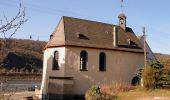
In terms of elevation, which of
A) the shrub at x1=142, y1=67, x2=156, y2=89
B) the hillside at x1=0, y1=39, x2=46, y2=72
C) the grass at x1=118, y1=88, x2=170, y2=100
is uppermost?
the hillside at x1=0, y1=39, x2=46, y2=72

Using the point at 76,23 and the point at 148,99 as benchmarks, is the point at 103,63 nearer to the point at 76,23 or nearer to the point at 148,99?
the point at 76,23

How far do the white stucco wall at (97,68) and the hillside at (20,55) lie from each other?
4.29 m

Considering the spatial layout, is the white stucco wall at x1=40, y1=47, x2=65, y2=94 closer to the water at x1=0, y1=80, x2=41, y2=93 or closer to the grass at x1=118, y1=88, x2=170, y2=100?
the water at x1=0, y1=80, x2=41, y2=93

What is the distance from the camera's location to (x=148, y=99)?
2570 cm

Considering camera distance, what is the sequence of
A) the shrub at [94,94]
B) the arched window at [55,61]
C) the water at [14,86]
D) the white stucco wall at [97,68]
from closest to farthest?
the water at [14,86]
the shrub at [94,94]
the white stucco wall at [97,68]
the arched window at [55,61]

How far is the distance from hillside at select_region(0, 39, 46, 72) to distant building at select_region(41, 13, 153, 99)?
2.90 m

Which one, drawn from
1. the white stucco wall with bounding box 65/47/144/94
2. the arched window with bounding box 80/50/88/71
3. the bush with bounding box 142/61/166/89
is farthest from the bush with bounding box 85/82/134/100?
the arched window with bounding box 80/50/88/71

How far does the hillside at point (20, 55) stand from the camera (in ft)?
12.8

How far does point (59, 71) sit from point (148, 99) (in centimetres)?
1153

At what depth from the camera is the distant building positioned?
33.3m

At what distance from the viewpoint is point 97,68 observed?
35.5 m

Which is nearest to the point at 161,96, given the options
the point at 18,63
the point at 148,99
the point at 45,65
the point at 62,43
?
the point at 148,99

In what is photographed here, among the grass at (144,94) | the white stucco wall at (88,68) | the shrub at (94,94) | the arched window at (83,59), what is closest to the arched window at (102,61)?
the white stucco wall at (88,68)

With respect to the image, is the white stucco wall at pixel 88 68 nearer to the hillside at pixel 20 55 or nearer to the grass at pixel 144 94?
the hillside at pixel 20 55
